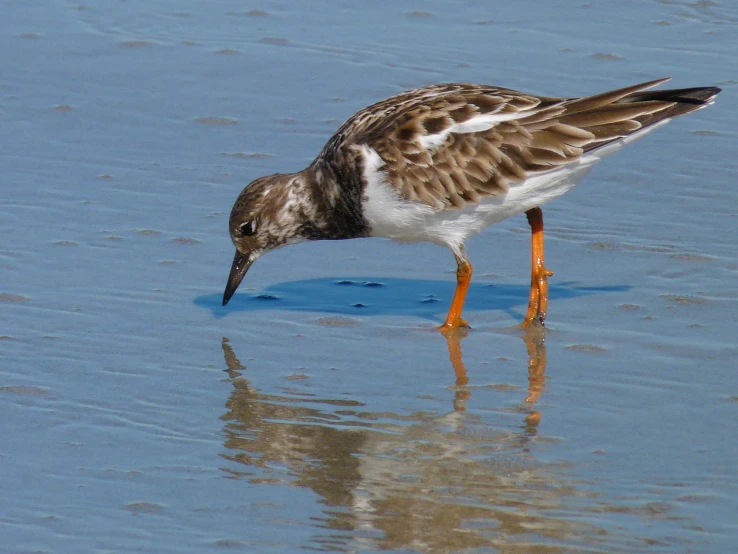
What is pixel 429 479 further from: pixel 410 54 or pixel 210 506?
pixel 410 54

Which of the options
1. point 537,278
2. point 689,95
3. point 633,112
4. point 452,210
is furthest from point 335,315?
point 689,95

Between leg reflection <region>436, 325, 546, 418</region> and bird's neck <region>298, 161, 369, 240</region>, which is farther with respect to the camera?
bird's neck <region>298, 161, 369, 240</region>

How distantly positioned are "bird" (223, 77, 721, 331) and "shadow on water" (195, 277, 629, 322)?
8.2 inches

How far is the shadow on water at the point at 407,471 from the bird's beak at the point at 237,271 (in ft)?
3.13

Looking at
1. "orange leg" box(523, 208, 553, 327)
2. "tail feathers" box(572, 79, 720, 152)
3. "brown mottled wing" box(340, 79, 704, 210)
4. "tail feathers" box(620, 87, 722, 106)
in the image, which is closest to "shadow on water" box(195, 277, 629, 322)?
"orange leg" box(523, 208, 553, 327)

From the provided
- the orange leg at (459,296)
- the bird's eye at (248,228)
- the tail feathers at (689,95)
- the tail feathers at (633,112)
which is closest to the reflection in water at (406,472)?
the orange leg at (459,296)

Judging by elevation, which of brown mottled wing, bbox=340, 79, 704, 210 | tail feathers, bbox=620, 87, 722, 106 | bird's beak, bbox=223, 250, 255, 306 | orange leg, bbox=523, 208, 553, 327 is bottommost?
bird's beak, bbox=223, 250, 255, 306

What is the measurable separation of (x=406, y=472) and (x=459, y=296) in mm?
2017

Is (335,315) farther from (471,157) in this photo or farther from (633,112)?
(633,112)

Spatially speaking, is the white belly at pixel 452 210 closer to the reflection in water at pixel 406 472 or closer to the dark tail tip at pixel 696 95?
the dark tail tip at pixel 696 95

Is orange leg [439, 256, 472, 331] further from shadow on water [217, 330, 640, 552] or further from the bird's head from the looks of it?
the bird's head

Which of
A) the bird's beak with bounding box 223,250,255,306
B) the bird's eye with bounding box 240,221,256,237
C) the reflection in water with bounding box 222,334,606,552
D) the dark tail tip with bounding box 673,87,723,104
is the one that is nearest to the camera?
the reflection in water with bounding box 222,334,606,552

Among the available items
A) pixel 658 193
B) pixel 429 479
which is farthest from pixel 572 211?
pixel 429 479

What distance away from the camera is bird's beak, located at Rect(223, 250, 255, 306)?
729cm
